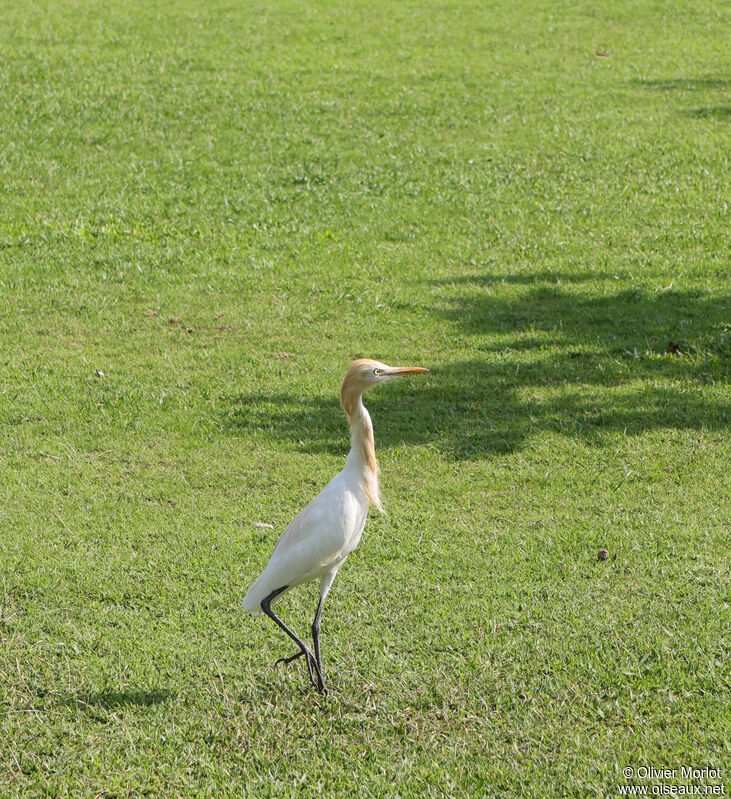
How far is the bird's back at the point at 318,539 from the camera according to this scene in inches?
183

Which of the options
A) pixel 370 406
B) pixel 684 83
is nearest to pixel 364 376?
pixel 370 406

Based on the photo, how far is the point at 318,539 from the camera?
15.2ft

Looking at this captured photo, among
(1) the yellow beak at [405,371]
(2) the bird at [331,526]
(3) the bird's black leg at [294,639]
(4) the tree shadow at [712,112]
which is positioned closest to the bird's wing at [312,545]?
(2) the bird at [331,526]

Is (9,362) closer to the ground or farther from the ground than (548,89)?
closer to the ground

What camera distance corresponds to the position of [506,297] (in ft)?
31.2

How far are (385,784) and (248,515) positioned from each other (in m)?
2.39

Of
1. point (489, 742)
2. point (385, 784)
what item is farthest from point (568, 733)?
point (385, 784)

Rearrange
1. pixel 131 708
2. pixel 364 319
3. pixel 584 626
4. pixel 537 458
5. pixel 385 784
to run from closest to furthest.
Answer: pixel 385 784, pixel 131 708, pixel 584 626, pixel 537 458, pixel 364 319

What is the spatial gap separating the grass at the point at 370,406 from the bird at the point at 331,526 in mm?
380

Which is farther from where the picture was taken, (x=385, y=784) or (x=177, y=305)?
(x=177, y=305)

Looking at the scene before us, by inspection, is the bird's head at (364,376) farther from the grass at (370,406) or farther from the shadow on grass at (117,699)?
the shadow on grass at (117,699)

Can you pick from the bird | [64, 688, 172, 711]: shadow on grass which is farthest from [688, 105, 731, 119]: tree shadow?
[64, 688, 172, 711]: shadow on grass

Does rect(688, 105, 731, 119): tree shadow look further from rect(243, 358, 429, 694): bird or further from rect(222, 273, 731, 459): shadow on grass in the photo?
rect(243, 358, 429, 694): bird

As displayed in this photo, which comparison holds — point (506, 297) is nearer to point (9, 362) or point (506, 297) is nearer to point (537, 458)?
point (537, 458)
